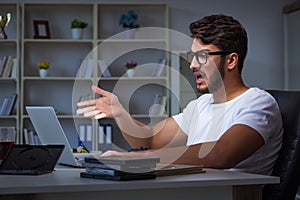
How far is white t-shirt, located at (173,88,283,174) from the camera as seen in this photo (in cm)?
200

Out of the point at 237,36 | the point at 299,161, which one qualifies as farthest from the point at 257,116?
the point at 237,36

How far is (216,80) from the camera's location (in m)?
2.28

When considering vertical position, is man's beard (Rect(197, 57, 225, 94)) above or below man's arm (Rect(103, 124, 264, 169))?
above

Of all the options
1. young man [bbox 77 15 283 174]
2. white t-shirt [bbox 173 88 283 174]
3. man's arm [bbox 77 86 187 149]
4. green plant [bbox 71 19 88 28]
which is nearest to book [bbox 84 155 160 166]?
young man [bbox 77 15 283 174]

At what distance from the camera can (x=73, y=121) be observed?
5930mm

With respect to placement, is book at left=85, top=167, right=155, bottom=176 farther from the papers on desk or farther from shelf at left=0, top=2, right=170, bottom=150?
shelf at left=0, top=2, right=170, bottom=150

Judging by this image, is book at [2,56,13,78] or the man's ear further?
book at [2,56,13,78]

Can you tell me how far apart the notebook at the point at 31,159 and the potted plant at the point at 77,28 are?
4.14 m

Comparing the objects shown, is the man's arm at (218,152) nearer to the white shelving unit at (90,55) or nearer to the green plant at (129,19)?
the white shelving unit at (90,55)

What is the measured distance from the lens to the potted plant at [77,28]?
5730 millimetres

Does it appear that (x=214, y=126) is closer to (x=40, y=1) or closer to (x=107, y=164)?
(x=107, y=164)

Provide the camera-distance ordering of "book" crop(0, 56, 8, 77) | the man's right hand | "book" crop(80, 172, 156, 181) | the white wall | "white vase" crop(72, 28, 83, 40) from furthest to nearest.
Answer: the white wall, "white vase" crop(72, 28, 83, 40), "book" crop(0, 56, 8, 77), the man's right hand, "book" crop(80, 172, 156, 181)

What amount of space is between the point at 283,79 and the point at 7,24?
301 centimetres

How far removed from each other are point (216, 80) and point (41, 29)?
153 inches
